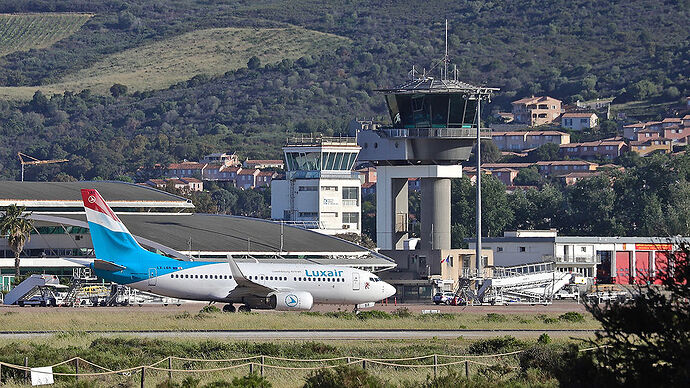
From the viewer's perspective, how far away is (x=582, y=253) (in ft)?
418

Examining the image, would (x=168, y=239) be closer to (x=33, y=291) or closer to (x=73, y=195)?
(x=33, y=291)

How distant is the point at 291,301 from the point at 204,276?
4.66 metres

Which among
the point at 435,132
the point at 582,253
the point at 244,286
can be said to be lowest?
the point at 244,286

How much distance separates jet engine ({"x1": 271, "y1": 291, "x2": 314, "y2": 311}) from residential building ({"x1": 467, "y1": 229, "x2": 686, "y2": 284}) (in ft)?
173

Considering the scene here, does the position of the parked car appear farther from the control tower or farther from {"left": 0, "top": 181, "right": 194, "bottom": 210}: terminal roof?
{"left": 0, "top": 181, "right": 194, "bottom": 210}: terminal roof

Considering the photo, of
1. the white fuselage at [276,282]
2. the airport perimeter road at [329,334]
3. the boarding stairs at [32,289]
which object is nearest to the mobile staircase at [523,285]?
the white fuselage at [276,282]

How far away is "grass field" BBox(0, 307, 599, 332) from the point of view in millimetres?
62125

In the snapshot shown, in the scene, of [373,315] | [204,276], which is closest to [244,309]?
[204,276]

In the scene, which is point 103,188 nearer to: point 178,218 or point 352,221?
point 178,218

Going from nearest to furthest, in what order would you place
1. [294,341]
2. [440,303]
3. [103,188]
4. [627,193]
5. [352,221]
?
[294,341], [440,303], [103,188], [352,221], [627,193]

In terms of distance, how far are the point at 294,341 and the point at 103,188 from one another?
72895 millimetres

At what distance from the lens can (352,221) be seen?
16712 centimetres

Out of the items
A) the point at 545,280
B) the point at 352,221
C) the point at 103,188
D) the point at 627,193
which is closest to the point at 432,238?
the point at 545,280

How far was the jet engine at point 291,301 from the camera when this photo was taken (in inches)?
2869
